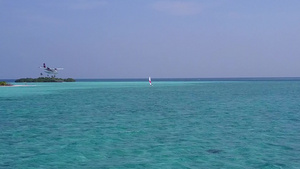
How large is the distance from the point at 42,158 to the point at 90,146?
2428mm

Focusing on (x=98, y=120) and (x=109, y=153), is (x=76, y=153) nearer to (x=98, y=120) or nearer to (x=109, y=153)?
(x=109, y=153)

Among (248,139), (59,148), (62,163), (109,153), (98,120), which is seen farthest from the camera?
(98,120)

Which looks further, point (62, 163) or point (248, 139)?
point (248, 139)

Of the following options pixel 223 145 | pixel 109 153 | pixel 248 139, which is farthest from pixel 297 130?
pixel 109 153

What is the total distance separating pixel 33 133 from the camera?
17.6m

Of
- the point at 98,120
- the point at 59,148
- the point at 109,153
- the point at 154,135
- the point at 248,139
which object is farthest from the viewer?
the point at 98,120

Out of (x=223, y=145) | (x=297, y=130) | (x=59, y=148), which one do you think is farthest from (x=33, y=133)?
(x=297, y=130)

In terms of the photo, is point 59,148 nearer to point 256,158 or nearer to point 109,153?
point 109,153

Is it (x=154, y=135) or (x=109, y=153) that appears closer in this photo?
(x=109, y=153)

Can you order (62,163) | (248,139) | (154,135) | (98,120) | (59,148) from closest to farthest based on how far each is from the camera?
(62,163), (59,148), (248,139), (154,135), (98,120)

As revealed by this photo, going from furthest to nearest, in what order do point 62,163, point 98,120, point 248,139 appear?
point 98,120, point 248,139, point 62,163

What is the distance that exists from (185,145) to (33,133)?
7.89m

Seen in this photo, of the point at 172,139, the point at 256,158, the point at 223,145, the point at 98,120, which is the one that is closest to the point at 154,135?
the point at 172,139

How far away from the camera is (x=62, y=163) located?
12.0 meters
